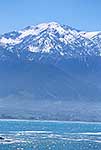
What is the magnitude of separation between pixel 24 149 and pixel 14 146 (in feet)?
22.1

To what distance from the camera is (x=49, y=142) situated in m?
132

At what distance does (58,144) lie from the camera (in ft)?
416

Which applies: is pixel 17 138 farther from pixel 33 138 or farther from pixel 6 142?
pixel 6 142

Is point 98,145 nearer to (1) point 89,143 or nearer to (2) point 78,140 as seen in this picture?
(1) point 89,143

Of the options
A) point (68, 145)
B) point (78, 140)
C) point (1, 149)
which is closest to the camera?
point (1, 149)

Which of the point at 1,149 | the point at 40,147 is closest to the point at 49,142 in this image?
the point at 40,147

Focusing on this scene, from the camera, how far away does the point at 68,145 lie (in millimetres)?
124562

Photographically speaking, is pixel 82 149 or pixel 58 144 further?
pixel 58 144

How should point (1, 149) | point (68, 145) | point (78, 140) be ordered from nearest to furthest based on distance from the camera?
1. point (1, 149)
2. point (68, 145)
3. point (78, 140)

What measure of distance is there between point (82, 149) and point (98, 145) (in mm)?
11562

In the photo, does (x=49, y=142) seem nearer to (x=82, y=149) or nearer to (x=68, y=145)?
(x=68, y=145)

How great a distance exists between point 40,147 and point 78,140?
22.4 meters

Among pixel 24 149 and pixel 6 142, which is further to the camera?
pixel 6 142

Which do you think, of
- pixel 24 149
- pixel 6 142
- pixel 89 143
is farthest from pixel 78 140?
pixel 24 149
